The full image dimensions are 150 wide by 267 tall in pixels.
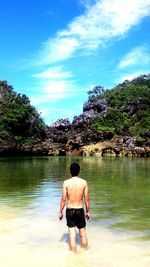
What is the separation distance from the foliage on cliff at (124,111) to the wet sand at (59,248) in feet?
171

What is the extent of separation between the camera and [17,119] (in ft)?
198

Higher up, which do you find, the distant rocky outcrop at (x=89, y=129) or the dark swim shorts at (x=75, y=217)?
the distant rocky outcrop at (x=89, y=129)

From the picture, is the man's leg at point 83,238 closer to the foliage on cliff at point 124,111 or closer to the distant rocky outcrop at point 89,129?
the distant rocky outcrop at point 89,129

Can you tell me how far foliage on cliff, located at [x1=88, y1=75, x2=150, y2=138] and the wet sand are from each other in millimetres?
52085

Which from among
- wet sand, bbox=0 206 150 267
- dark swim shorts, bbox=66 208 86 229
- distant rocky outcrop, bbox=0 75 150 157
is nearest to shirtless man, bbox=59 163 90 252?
dark swim shorts, bbox=66 208 86 229

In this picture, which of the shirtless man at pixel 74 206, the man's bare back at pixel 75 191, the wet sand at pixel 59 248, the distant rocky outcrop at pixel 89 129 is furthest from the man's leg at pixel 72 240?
the distant rocky outcrop at pixel 89 129

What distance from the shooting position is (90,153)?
199 ft

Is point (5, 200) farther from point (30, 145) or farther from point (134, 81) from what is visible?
point (134, 81)

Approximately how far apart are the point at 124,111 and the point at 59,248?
6533 cm

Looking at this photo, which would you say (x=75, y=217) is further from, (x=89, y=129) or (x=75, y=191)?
(x=89, y=129)

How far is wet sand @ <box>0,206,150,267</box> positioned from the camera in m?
7.13

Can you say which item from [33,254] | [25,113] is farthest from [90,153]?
[33,254]

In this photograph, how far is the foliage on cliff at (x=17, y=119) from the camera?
2335 inches

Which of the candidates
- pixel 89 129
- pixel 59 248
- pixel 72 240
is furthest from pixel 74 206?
pixel 89 129
